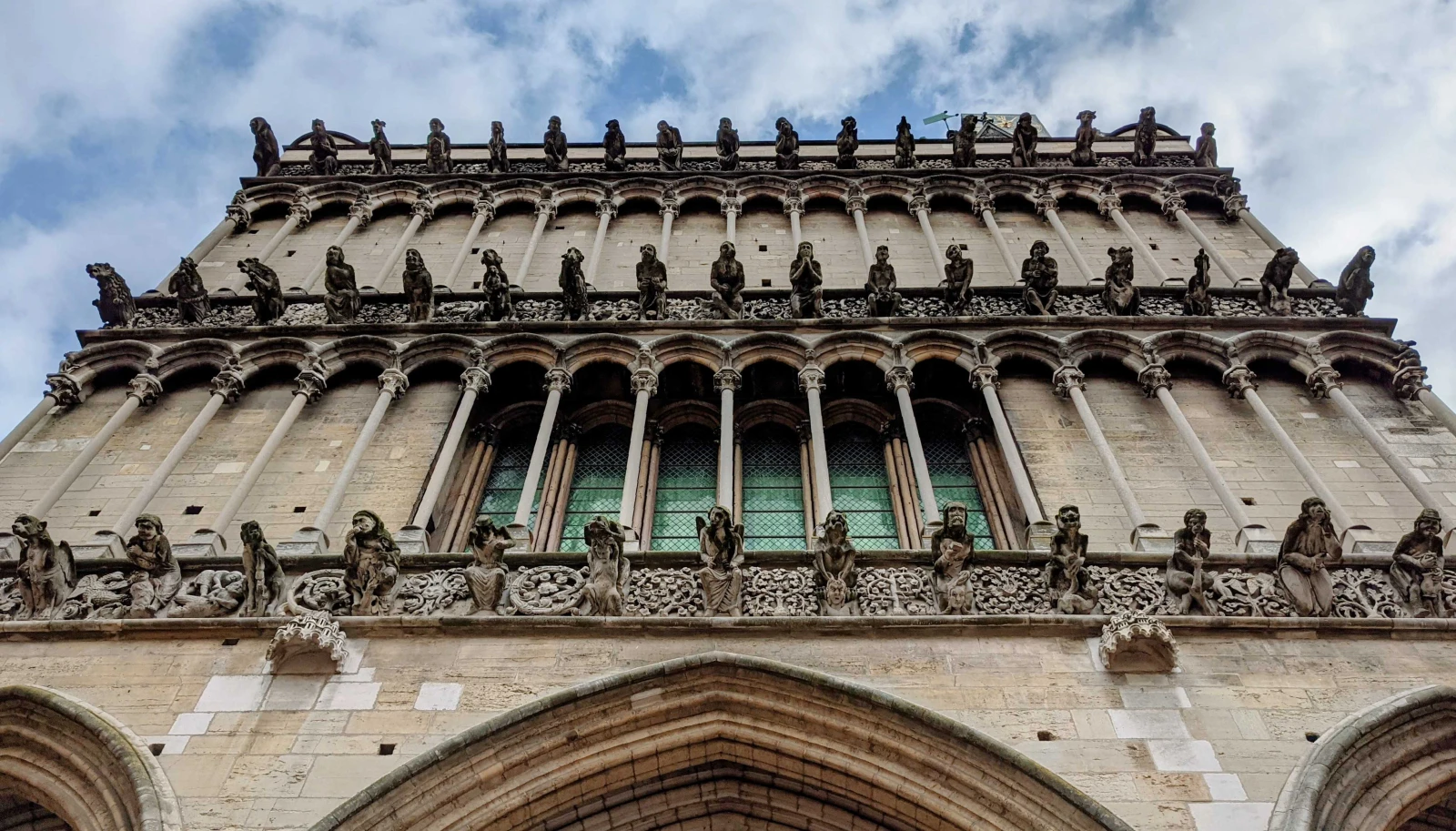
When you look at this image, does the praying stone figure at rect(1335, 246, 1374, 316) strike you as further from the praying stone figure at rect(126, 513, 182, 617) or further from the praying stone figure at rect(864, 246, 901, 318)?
the praying stone figure at rect(126, 513, 182, 617)

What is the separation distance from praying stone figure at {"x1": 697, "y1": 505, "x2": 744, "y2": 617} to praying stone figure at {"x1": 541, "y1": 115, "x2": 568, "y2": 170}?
31.0 feet

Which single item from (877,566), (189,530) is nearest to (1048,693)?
(877,566)

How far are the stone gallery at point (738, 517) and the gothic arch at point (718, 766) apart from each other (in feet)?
0.09

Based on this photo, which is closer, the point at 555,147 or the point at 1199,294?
the point at 1199,294

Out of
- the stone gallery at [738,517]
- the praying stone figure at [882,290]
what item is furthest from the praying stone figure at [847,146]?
the praying stone figure at [882,290]

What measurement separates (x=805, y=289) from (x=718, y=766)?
626cm

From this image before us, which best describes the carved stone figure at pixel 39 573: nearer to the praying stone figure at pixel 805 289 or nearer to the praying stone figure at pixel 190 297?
the praying stone figure at pixel 190 297

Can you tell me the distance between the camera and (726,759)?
7.70 m

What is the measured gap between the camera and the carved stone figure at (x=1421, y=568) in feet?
27.0

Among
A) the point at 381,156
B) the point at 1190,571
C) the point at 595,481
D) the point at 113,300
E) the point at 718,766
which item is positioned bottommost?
the point at 718,766

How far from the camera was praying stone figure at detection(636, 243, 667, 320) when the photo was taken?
40.9 feet

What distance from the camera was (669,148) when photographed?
16766mm

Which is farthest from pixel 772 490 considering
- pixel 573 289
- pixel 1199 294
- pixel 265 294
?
pixel 265 294

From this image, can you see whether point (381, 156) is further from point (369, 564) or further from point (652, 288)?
point (369, 564)
